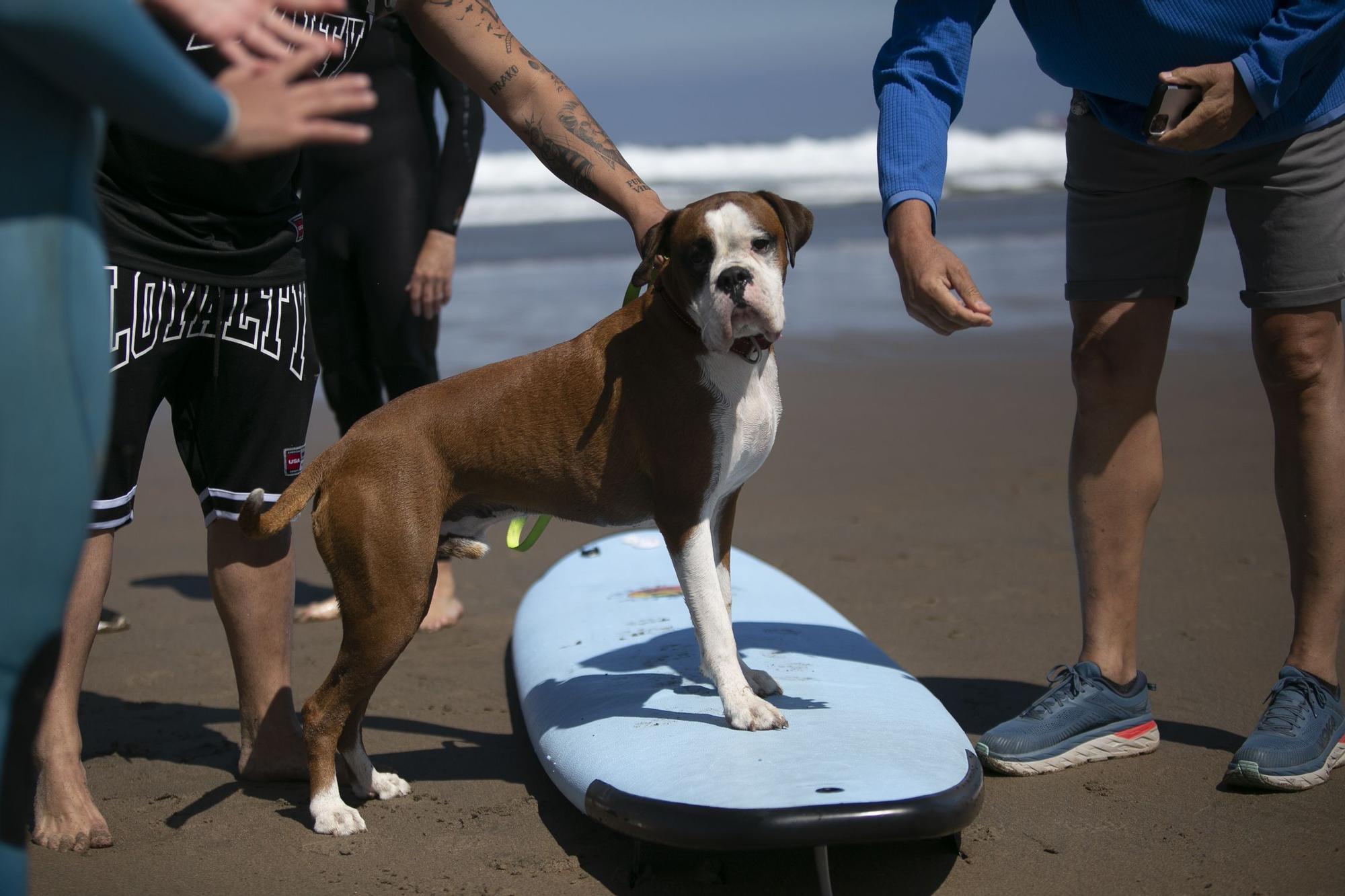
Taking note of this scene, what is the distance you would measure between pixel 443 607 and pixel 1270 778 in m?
3.12

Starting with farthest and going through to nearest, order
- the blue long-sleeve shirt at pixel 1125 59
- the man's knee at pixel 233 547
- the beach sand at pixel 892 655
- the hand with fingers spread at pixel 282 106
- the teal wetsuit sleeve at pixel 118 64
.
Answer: the man's knee at pixel 233 547
the blue long-sleeve shirt at pixel 1125 59
the beach sand at pixel 892 655
the hand with fingers spread at pixel 282 106
the teal wetsuit sleeve at pixel 118 64

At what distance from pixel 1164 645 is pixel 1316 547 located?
44.4 inches

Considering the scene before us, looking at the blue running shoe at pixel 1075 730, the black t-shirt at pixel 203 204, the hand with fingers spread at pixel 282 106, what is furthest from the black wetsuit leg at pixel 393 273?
the hand with fingers spread at pixel 282 106

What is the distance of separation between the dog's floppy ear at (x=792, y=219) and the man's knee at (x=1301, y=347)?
1.26 metres

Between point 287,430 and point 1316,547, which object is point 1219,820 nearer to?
point 1316,547

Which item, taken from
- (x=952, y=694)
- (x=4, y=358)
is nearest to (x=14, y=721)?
(x=4, y=358)

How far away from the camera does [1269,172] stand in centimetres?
316

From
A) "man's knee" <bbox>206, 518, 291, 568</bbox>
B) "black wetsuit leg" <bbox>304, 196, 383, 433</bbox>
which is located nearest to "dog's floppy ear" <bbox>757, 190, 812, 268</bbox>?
"man's knee" <bbox>206, 518, 291, 568</bbox>

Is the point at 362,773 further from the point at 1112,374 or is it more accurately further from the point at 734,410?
the point at 1112,374

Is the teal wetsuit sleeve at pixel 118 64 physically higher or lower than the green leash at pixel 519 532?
higher

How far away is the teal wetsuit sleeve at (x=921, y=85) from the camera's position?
9.96ft

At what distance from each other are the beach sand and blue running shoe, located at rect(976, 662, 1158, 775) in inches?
2.2

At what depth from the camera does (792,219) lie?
10.4 ft

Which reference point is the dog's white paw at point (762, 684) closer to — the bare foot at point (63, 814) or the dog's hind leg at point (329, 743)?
the dog's hind leg at point (329, 743)
